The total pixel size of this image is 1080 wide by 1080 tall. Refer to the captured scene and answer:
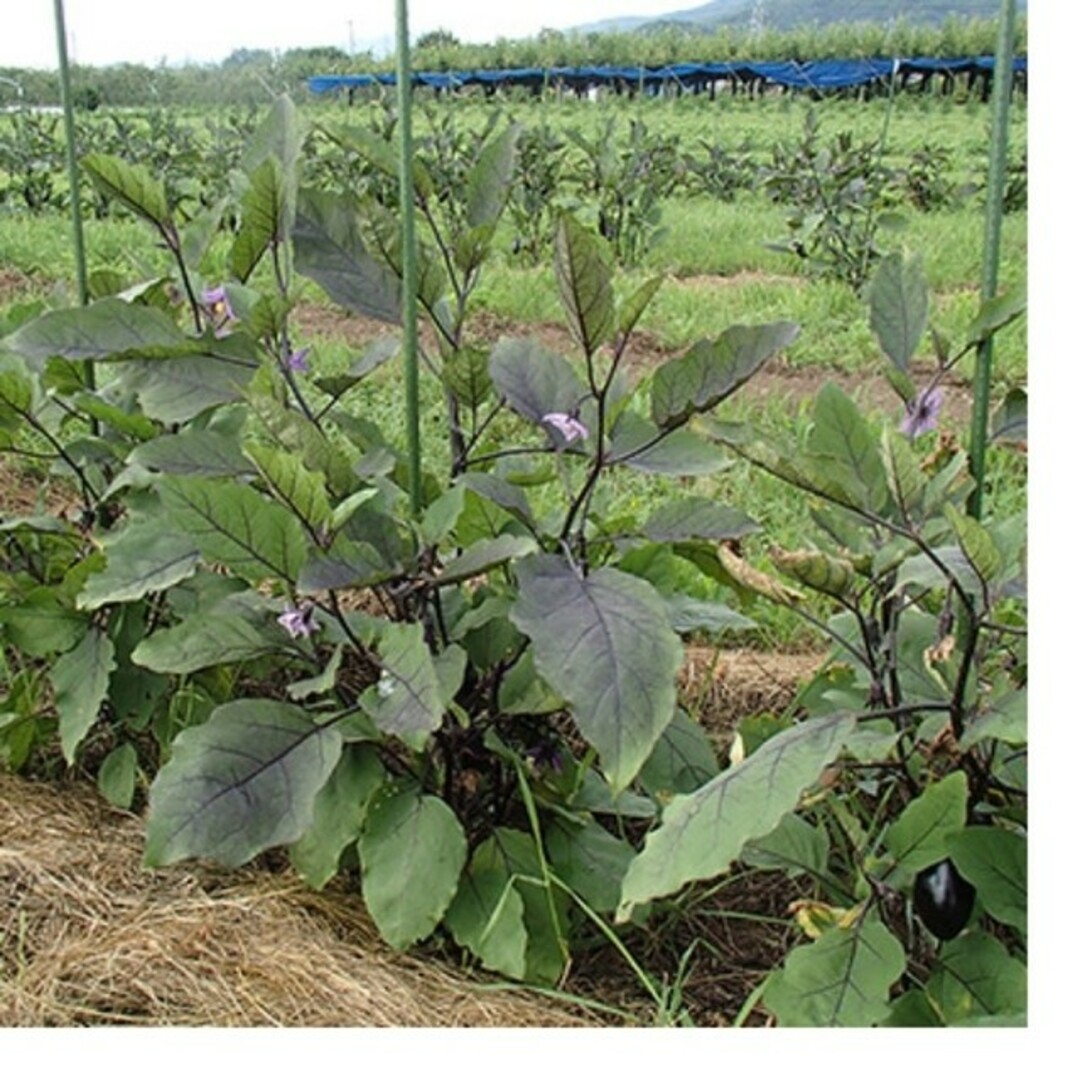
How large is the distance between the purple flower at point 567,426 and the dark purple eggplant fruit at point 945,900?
51 centimetres

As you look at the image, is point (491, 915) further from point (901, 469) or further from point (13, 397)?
point (13, 397)

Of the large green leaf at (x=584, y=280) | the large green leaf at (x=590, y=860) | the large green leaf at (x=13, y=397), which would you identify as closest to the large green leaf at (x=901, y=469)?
the large green leaf at (x=584, y=280)

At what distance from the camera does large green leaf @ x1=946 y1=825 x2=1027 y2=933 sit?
1.24 meters

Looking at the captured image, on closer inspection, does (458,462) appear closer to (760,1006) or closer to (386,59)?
(760,1006)

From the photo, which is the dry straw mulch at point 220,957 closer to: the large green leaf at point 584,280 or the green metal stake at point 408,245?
the green metal stake at point 408,245

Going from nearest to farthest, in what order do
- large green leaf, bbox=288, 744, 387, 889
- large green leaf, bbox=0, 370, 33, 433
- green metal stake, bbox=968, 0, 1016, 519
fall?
green metal stake, bbox=968, 0, 1016, 519, large green leaf, bbox=288, 744, 387, 889, large green leaf, bbox=0, 370, 33, 433

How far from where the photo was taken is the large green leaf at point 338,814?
1458 millimetres

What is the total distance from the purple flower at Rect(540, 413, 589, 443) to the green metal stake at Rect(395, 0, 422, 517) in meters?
0.19

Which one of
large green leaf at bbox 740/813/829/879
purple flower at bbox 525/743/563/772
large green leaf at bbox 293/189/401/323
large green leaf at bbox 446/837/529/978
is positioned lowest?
large green leaf at bbox 446/837/529/978

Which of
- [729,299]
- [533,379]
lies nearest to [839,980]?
[533,379]

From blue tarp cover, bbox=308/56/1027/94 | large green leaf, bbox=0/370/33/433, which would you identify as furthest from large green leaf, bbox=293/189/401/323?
blue tarp cover, bbox=308/56/1027/94

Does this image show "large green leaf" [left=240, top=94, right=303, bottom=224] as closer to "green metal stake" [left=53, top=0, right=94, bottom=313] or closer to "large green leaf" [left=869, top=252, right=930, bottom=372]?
"green metal stake" [left=53, top=0, right=94, bottom=313]

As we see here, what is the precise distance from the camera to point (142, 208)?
162 centimetres

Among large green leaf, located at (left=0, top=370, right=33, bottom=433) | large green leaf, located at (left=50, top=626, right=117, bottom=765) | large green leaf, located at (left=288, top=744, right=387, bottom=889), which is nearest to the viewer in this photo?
large green leaf, located at (left=288, top=744, right=387, bottom=889)
